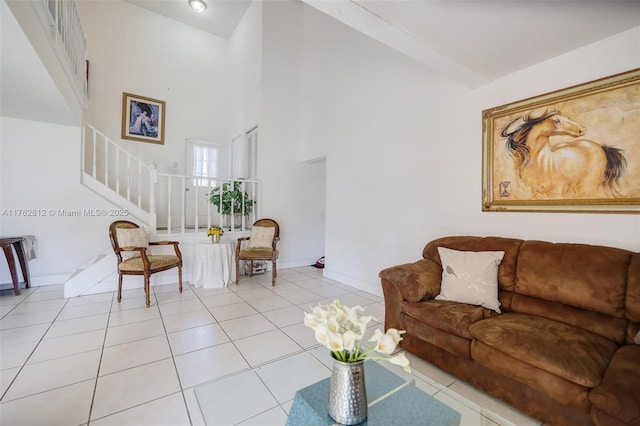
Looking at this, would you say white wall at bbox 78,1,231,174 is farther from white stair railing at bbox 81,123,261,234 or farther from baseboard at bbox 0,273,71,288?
baseboard at bbox 0,273,71,288

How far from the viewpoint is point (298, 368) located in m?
1.56

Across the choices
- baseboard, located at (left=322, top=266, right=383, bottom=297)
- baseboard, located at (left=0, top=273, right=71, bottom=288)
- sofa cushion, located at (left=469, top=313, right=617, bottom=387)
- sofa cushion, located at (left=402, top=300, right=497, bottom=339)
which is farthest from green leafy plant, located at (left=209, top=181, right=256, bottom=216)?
sofa cushion, located at (left=469, top=313, right=617, bottom=387)

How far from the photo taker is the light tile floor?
1.38 m

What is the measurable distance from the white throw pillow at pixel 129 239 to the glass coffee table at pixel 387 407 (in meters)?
3.20

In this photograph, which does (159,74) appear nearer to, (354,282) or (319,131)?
(319,131)

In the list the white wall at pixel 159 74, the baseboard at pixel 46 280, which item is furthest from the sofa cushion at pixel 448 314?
the white wall at pixel 159 74

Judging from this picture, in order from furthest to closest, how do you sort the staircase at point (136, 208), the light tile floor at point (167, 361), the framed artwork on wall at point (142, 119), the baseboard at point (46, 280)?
1. the framed artwork on wall at point (142, 119)
2. the baseboard at point (46, 280)
3. the staircase at point (136, 208)
4. the light tile floor at point (167, 361)

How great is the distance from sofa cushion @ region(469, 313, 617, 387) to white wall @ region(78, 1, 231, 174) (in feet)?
20.6

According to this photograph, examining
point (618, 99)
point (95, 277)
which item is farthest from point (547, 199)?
point (95, 277)

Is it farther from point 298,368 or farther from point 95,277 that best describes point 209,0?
point 298,368

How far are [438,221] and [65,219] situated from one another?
5.01m

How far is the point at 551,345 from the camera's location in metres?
1.41

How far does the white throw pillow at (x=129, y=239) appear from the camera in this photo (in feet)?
11.0

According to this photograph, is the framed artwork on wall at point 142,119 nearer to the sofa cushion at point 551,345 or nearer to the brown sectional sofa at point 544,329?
the brown sectional sofa at point 544,329
